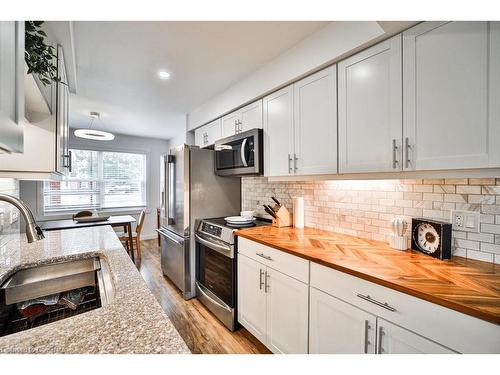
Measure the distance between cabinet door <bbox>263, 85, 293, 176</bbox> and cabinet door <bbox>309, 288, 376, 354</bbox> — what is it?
1063 mm

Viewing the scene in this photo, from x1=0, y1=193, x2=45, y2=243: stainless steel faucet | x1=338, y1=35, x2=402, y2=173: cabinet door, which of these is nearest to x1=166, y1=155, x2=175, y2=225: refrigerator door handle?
x1=0, y1=193, x2=45, y2=243: stainless steel faucet

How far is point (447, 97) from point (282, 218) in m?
1.53

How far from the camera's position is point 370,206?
1.75 m

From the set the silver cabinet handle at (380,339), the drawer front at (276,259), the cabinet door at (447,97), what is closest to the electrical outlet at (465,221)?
the cabinet door at (447,97)

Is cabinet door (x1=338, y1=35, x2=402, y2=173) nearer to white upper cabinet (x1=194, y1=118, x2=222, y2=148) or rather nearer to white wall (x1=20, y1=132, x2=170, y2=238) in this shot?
white upper cabinet (x1=194, y1=118, x2=222, y2=148)

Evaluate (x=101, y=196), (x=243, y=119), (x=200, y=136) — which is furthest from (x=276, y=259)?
(x=101, y=196)

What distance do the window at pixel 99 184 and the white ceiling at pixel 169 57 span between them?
2089 millimetres

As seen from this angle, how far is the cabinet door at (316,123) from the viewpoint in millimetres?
1646

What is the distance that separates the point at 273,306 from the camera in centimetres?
166

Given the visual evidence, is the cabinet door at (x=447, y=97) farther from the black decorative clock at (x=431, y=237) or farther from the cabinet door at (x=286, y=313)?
the cabinet door at (x=286, y=313)
